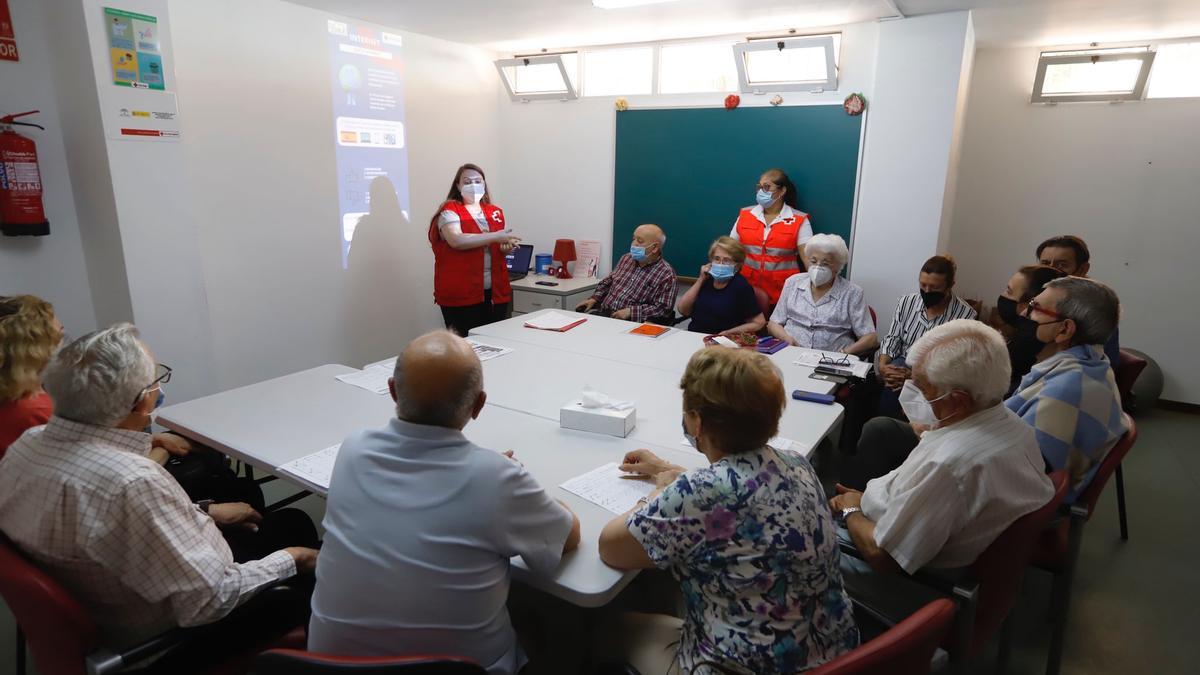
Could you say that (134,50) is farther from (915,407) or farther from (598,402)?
(915,407)

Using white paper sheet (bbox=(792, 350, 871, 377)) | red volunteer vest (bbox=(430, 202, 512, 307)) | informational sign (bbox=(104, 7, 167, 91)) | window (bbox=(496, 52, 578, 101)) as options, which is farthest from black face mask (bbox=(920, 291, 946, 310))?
informational sign (bbox=(104, 7, 167, 91))

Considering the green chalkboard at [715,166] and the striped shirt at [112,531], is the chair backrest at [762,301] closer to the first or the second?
the green chalkboard at [715,166]

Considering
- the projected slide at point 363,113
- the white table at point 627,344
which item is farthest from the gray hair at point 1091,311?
the projected slide at point 363,113

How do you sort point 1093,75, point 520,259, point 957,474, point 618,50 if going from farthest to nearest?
1. point 520,259
2. point 618,50
3. point 1093,75
4. point 957,474

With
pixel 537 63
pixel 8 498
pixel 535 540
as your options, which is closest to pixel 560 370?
pixel 535 540

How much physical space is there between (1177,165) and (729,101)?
3071mm

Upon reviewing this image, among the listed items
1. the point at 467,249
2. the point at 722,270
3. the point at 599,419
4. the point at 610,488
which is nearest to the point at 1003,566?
the point at 610,488

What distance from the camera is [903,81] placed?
408cm

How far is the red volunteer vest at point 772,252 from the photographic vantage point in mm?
4469

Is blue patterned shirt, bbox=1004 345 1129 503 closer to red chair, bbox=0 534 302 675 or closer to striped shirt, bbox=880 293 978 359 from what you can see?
striped shirt, bbox=880 293 978 359

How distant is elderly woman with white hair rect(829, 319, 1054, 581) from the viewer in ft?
4.88

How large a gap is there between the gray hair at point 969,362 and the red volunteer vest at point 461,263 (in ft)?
10.4

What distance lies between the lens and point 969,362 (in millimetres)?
1564

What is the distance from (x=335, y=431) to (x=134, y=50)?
2441mm
